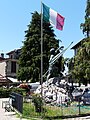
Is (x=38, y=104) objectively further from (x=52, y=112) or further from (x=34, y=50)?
(x=34, y=50)

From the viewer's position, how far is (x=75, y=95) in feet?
107

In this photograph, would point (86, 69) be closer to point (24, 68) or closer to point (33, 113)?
point (33, 113)

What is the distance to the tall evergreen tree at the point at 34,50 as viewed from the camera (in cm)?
5281

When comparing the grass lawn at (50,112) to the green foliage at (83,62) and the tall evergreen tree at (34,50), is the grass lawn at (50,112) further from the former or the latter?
the tall evergreen tree at (34,50)

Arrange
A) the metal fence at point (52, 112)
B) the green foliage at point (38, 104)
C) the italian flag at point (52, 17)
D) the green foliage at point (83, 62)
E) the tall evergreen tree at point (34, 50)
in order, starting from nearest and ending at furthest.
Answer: the metal fence at point (52, 112) → the green foliage at point (38, 104) → the italian flag at point (52, 17) → the green foliage at point (83, 62) → the tall evergreen tree at point (34, 50)

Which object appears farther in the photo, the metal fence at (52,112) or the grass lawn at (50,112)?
the metal fence at (52,112)

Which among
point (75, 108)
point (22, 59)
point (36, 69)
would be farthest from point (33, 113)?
point (22, 59)

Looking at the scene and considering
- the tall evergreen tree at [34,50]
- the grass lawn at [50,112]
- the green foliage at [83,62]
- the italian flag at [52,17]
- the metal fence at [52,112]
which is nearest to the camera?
the grass lawn at [50,112]

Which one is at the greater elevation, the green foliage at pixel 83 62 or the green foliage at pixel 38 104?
the green foliage at pixel 83 62

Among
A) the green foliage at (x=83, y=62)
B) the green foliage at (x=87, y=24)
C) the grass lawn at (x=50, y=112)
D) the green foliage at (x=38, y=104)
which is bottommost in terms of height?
the grass lawn at (x=50, y=112)

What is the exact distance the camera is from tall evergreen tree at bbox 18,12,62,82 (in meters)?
52.8

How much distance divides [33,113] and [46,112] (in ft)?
2.94

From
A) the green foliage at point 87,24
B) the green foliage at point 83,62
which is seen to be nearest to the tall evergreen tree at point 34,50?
the green foliage at point 83,62

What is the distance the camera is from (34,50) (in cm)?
5488
